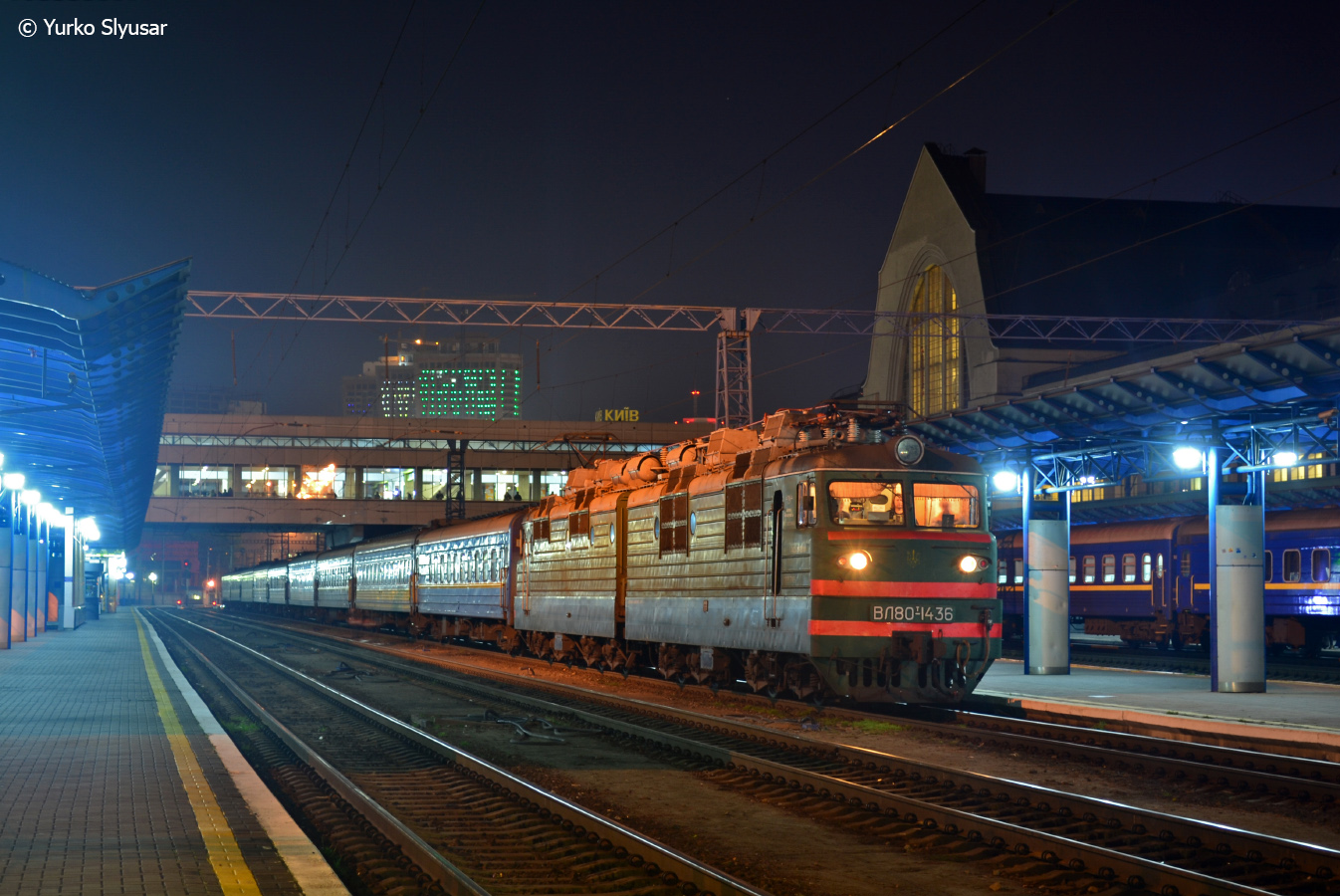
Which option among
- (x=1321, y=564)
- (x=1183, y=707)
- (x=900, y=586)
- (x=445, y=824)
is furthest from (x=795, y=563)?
(x=1321, y=564)

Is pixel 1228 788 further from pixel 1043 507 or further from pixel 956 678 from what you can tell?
pixel 1043 507

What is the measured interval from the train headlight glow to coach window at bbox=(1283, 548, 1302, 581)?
17.0 metres

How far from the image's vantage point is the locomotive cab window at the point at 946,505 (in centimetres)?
1625

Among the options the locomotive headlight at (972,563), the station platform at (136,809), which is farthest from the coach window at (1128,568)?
the station platform at (136,809)

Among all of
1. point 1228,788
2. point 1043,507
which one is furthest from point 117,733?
point 1043,507

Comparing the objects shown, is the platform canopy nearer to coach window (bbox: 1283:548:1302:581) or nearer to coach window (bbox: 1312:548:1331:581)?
coach window (bbox: 1312:548:1331:581)

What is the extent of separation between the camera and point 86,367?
16.1 meters

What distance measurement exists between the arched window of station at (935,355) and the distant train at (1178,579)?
38.5 metres

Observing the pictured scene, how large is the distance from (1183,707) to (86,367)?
1457cm

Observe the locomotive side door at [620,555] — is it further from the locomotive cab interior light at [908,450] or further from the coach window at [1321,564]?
the coach window at [1321,564]

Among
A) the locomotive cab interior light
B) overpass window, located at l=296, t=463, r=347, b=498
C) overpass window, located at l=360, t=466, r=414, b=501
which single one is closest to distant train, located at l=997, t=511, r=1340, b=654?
the locomotive cab interior light

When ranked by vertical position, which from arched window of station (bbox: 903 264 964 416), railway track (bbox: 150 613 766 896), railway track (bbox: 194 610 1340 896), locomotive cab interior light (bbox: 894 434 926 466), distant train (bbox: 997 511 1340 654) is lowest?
railway track (bbox: 150 613 766 896)

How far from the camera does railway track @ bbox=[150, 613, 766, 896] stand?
7973 millimetres

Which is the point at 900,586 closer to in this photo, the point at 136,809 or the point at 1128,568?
the point at 136,809
